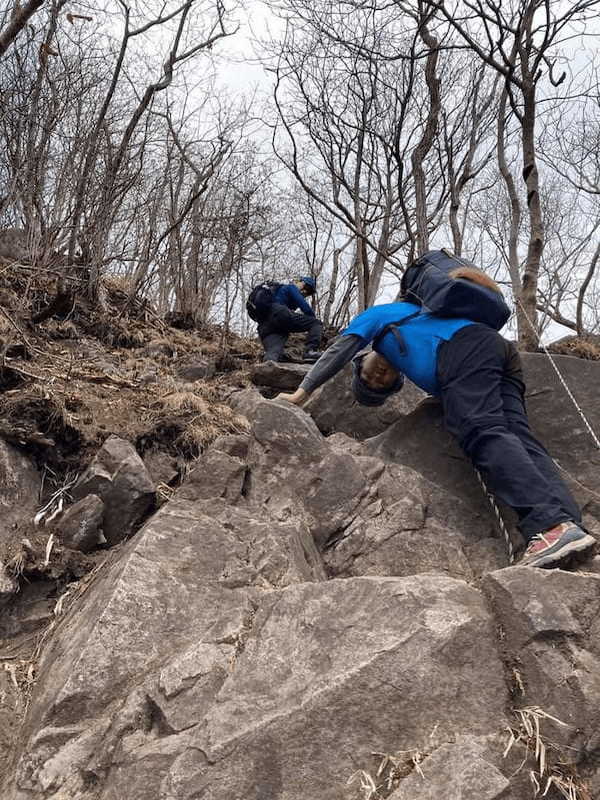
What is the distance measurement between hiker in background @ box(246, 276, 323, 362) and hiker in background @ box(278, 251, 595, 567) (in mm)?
3296

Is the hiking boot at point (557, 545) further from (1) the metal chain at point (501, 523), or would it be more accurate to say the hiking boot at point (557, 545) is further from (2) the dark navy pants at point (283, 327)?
(2) the dark navy pants at point (283, 327)

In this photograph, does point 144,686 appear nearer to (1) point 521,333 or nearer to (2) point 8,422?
(2) point 8,422

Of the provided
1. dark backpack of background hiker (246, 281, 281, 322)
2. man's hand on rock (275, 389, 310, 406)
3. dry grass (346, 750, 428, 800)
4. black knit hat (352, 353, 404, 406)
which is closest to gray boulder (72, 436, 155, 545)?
man's hand on rock (275, 389, 310, 406)

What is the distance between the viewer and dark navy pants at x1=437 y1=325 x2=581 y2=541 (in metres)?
2.87

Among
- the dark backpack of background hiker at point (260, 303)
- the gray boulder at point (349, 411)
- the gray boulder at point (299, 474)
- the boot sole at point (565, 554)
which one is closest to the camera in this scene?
the boot sole at point (565, 554)

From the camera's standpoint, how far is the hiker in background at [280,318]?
754 cm

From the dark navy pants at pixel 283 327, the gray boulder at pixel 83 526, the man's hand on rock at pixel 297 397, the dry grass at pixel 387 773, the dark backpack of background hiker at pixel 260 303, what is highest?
the dark backpack of background hiker at pixel 260 303

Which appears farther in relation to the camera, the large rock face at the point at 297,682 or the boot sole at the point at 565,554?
the boot sole at the point at 565,554

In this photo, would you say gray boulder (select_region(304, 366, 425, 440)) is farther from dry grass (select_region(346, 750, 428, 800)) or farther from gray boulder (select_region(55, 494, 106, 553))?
dry grass (select_region(346, 750, 428, 800))

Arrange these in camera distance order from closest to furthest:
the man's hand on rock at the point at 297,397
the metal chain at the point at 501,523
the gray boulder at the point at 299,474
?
the metal chain at the point at 501,523
the gray boulder at the point at 299,474
the man's hand on rock at the point at 297,397

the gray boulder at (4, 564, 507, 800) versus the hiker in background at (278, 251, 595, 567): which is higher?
the hiker in background at (278, 251, 595, 567)

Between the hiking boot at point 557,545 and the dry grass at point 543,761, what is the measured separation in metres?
0.71

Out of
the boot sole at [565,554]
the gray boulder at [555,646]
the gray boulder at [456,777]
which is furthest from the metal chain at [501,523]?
the gray boulder at [456,777]

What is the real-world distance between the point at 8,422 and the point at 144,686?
2.09 meters
